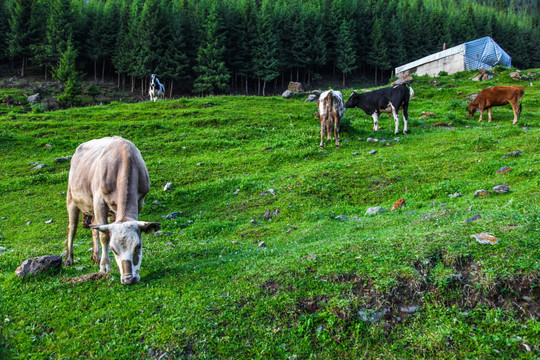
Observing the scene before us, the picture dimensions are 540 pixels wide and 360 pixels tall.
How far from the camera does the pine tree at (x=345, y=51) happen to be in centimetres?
6700

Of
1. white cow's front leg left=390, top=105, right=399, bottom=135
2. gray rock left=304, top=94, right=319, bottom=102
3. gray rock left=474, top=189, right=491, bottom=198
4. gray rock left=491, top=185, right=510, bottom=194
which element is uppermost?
gray rock left=304, top=94, right=319, bottom=102

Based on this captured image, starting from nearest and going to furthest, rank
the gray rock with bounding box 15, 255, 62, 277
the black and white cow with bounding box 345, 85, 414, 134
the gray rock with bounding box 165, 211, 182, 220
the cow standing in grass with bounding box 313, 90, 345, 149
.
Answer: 1. the gray rock with bounding box 15, 255, 62, 277
2. the gray rock with bounding box 165, 211, 182, 220
3. the cow standing in grass with bounding box 313, 90, 345, 149
4. the black and white cow with bounding box 345, 85, 414, 134

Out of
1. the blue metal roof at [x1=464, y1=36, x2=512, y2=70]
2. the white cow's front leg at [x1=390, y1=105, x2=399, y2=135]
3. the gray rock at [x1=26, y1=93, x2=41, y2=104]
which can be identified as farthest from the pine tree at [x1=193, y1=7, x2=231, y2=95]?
the white cow's front leg at [x1=390, y1=105, x2=399, y2=135]

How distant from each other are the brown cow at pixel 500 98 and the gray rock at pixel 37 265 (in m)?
22.8

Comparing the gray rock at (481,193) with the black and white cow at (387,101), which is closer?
the gray rock at (481,193)

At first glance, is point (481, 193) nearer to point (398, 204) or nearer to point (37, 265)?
point (398, 204)

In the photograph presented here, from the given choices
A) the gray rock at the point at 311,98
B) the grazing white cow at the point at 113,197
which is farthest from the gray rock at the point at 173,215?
the gray rock at the point at 311,98

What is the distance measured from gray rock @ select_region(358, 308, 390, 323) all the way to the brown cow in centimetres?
2046

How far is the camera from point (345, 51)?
67.4 metres

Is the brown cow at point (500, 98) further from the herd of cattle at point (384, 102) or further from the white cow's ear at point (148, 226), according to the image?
the white cow's ear at point (148, 226)

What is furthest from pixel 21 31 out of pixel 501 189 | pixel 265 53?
pixel 501 189

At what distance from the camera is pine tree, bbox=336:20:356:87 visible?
220 ft

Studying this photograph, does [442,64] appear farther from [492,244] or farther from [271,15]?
[492,244]

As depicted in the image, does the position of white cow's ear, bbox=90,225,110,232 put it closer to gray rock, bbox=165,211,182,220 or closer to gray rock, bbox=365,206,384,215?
gray rock, bbox=165,211,182,220
